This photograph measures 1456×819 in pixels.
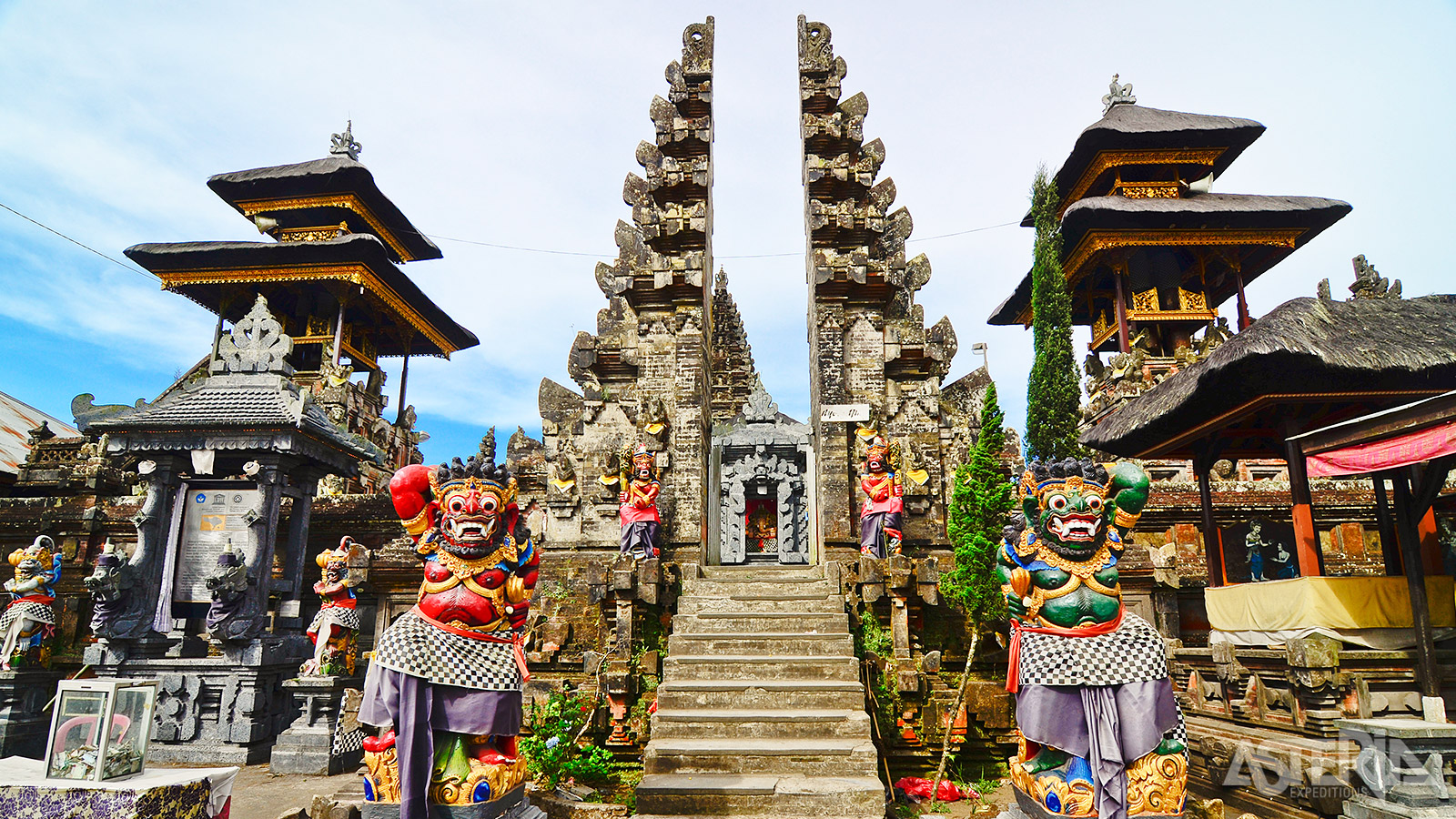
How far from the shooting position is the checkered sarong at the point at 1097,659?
14.0 ft

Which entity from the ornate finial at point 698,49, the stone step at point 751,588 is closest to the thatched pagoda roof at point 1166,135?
the ornate finial at point 698,49

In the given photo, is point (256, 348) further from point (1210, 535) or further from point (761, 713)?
point (1210, 535)

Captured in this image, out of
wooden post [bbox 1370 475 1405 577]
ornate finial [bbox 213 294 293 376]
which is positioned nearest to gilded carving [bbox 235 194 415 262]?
ornate finial [bbox 213 294 293 376]

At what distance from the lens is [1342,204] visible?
2005 cm

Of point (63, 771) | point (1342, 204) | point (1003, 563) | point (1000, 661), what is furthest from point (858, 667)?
point (1342, 204)

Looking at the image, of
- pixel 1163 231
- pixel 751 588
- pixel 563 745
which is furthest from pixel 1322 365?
pixel 1163 231

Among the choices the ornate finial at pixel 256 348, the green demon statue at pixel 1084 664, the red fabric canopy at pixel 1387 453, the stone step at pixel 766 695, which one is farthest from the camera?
the ornate finial at pixel 256 348

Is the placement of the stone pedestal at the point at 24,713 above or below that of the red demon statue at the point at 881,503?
below

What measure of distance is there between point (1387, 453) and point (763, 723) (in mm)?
6295

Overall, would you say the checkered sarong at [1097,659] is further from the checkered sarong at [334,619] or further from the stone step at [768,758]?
the checkered sarong at [334,619]

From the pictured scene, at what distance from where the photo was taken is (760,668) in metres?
7.01

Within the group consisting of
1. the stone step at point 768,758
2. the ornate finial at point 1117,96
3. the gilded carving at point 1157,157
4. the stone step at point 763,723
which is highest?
the ornate finial at point 1117,96

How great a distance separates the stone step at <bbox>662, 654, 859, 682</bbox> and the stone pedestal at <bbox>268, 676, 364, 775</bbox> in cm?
342

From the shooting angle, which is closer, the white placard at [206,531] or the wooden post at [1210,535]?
the white placard at [206,531]
